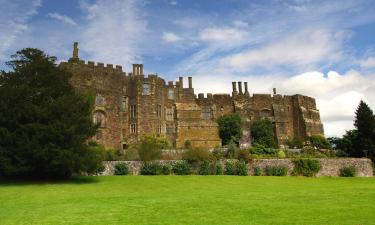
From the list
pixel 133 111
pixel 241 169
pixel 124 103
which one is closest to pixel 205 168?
pixel 241 169

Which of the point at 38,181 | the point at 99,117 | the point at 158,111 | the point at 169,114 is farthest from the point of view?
the point at 169,114

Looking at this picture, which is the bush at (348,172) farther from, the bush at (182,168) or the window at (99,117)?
the window at (99,117)

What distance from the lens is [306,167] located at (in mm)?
36594

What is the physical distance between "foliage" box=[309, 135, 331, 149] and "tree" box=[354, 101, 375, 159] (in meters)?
7.26

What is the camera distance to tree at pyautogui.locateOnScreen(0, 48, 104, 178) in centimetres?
2483

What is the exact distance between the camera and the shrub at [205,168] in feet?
113

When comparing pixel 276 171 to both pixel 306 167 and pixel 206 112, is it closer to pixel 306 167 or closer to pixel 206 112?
pixel 306 167

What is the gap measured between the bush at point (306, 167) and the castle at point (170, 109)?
15891 mm

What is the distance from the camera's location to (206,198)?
63.2 ft

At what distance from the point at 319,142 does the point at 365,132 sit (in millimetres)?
10251

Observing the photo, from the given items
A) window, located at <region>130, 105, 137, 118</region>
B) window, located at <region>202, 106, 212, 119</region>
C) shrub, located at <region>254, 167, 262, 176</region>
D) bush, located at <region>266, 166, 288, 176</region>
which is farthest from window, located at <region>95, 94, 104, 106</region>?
bush, located at <region>266, 166, 288, 176</region>

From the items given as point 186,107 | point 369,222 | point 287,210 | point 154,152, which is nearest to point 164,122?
point 186,107

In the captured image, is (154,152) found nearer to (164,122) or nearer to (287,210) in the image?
(164,122)

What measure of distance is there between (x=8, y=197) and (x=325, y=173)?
2756 cm
